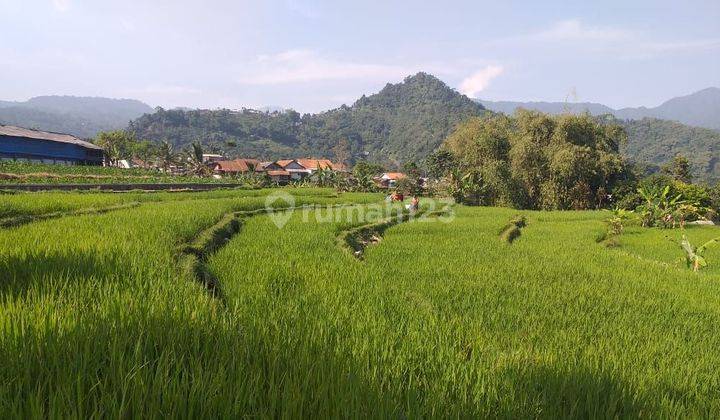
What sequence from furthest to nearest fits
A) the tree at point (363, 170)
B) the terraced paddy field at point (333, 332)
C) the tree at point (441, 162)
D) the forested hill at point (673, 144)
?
1. the forested hill at point (673, 144)
2. the tree at point (441, 162)
3. the tree at point (363, 170)
4. the terraced paddy field at point (333, 332)

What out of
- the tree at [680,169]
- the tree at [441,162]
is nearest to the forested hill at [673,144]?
the tree at [680,169]

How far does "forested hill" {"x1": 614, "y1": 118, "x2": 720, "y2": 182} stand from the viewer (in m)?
92.8

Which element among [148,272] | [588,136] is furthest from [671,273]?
[588,136]

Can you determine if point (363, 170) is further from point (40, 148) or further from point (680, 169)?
point (40, 148)

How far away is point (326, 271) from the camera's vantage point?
516 centimetres

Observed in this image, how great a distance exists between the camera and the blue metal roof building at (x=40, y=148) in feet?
121

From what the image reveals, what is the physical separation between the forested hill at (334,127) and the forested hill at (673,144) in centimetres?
4628

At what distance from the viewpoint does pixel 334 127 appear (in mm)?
154625

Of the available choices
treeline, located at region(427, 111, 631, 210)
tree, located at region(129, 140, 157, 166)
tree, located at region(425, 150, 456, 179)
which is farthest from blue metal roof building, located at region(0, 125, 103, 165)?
treeline, located at region(427, 111, 631, 210)

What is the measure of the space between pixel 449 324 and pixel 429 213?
14308 mm

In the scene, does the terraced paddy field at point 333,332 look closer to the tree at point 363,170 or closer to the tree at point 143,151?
the tree at point 363,170

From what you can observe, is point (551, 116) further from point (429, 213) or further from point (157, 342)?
point (157, 342)

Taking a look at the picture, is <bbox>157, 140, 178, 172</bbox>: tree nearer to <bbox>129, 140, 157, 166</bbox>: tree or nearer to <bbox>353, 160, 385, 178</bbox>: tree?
<bbox>129, 140, 157, 166</bbox>: tree

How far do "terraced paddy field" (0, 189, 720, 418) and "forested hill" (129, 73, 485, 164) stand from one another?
98.8m
